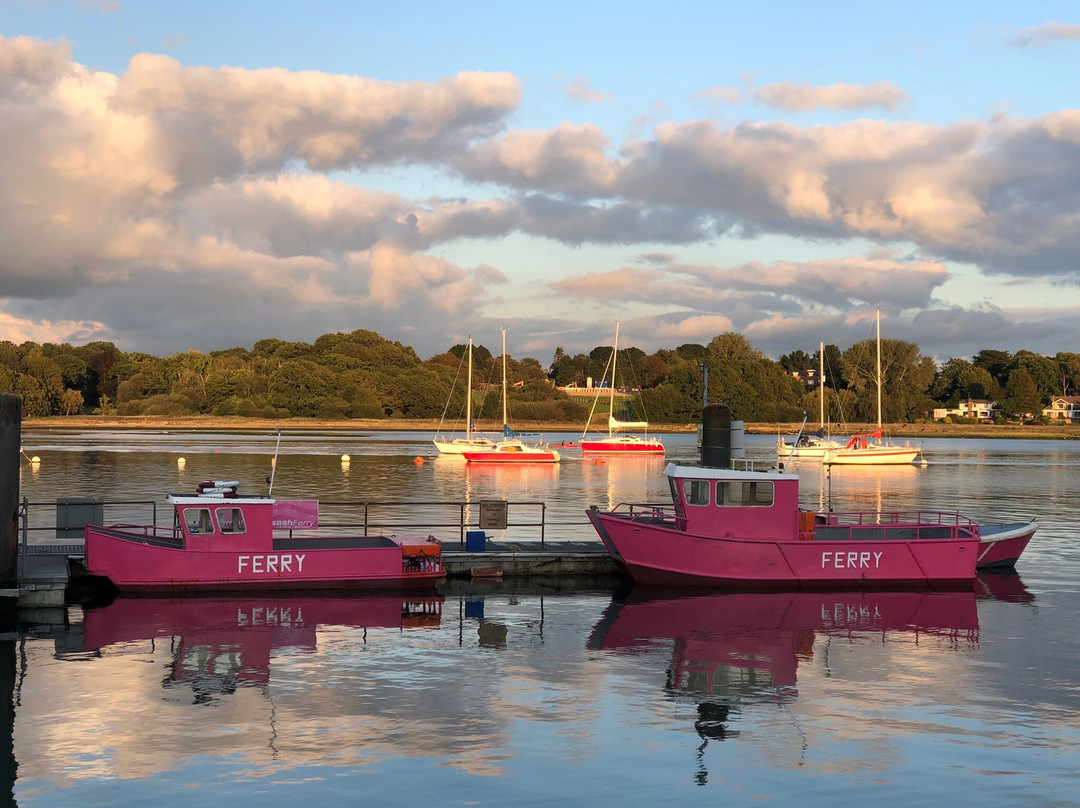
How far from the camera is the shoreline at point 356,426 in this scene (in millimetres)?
186250

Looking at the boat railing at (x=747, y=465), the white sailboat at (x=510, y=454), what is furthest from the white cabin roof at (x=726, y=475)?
the white sailboat at (x=510, y=454)

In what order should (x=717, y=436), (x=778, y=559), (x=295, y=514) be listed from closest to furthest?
1. (x=295, y=514)
2. (x=778, y=559)
3. (x=717, y=436)

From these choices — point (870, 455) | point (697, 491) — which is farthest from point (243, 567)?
point (870, 455)

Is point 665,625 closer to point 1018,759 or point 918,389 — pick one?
point 1018,759

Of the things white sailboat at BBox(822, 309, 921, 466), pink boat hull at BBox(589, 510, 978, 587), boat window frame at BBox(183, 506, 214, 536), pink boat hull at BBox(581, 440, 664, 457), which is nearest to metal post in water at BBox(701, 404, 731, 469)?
pink boat hull at BBox(589, 510, 978, 587)

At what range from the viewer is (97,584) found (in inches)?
1157

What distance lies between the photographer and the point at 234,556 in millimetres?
29312

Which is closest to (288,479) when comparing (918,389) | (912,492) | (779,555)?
(912,492)

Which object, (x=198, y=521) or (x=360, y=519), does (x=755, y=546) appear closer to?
(x=198, y=521)

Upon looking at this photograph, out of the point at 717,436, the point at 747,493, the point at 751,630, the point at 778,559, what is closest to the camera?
the point at 751,630

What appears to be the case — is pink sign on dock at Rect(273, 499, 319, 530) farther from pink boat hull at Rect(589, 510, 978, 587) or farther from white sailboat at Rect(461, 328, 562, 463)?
white sailboat at Rect(461, 328, 562, 463)

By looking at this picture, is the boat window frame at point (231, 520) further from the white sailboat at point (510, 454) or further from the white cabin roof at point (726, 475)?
the white sailboat at point (510, 454)

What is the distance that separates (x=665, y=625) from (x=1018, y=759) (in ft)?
37.2

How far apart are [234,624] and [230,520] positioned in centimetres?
369
